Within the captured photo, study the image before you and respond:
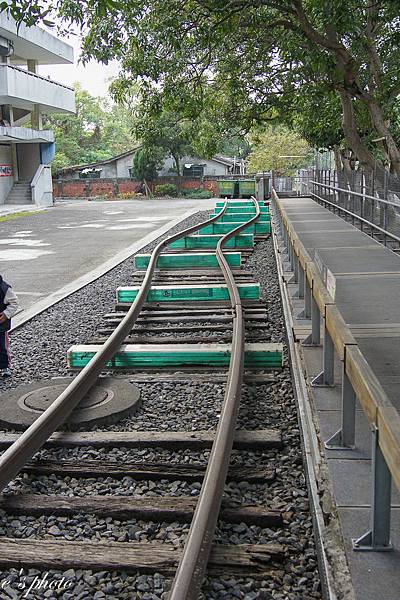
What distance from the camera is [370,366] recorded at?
5.86 meters

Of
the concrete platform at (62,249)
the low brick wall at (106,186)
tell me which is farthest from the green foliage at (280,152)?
the concrete platform at (62,249)

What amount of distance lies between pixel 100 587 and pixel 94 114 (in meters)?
89.9

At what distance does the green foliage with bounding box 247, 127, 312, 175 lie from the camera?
Answer: 60.8 m

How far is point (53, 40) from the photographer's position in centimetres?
4453

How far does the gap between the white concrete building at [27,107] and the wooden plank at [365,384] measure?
38164 mm

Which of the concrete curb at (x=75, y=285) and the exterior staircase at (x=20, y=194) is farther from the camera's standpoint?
the exterior staircase at (x=20, y=194)

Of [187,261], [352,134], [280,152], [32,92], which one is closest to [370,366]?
[187,261]

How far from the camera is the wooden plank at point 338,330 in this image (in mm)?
4195

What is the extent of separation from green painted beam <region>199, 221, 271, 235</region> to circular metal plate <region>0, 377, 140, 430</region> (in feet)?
40.9

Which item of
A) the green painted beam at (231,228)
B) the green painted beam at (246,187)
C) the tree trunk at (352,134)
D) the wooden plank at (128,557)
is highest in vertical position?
the tree trunk at (352,134)

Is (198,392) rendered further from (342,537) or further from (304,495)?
(342,537)

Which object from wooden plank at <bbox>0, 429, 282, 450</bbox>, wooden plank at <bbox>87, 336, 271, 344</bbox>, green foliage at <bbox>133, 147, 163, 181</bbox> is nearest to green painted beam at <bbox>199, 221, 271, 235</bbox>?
wooden plank at <bbox>87, 336, 271, 344</bbox>

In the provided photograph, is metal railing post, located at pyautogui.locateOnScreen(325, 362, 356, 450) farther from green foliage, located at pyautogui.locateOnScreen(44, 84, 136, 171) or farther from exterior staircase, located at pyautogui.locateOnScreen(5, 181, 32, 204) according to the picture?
green foliage, located at pyautogui.locateOnScreen(44, 84, 136, 171)

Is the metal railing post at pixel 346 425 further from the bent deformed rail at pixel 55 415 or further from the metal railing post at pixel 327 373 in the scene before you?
the bent deformed rail at pixel 55 415
